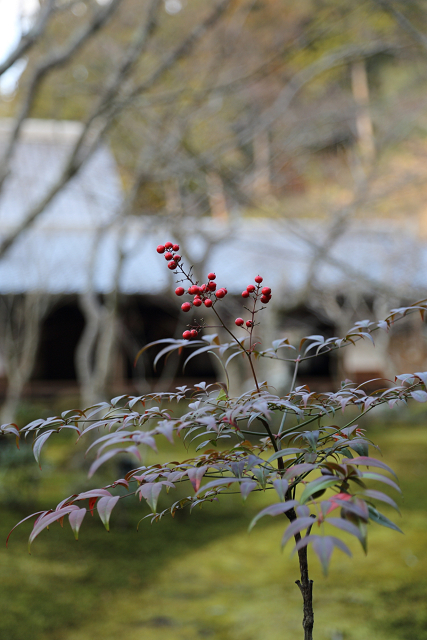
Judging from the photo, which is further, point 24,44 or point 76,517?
point 24,44

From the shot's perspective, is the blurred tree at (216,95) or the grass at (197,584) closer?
the grass at (197,584)

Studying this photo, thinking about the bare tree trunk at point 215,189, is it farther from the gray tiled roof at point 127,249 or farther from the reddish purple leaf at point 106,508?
the reddish purple leaf at point 106,508

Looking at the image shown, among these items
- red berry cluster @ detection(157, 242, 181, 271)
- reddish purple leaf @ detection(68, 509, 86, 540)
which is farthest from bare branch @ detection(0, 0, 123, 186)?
reddish purple leaf @ detection(68, 509, 86, 540)

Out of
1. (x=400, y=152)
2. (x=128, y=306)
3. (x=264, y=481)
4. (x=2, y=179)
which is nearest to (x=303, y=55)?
(x=400, y=152)

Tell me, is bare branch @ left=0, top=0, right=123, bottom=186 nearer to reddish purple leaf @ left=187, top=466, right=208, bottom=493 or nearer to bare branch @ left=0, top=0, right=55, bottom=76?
bare branch @ left=0, top=0, right=55, bottom=76

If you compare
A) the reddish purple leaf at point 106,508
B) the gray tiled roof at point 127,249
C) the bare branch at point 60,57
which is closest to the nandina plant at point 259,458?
the reddish purple leaf at point 106,508

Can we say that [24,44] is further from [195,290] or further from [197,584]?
[197,584]

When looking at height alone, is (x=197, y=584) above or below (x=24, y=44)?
below

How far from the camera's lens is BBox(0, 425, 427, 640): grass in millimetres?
2518

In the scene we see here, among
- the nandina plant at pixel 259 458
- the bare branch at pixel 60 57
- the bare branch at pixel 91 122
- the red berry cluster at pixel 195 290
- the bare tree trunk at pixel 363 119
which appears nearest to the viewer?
the nandina plant at pixel 259 458

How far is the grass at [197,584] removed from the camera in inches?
99.1

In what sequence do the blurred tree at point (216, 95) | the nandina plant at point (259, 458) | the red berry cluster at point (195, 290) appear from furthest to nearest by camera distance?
the blurred tree at point (216, 95), the red berry cluster at point (195, 290), the nandina plant at point (259, 458)

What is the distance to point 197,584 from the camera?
3025 millimetres

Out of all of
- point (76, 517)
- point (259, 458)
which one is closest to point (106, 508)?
point (76, 517)
